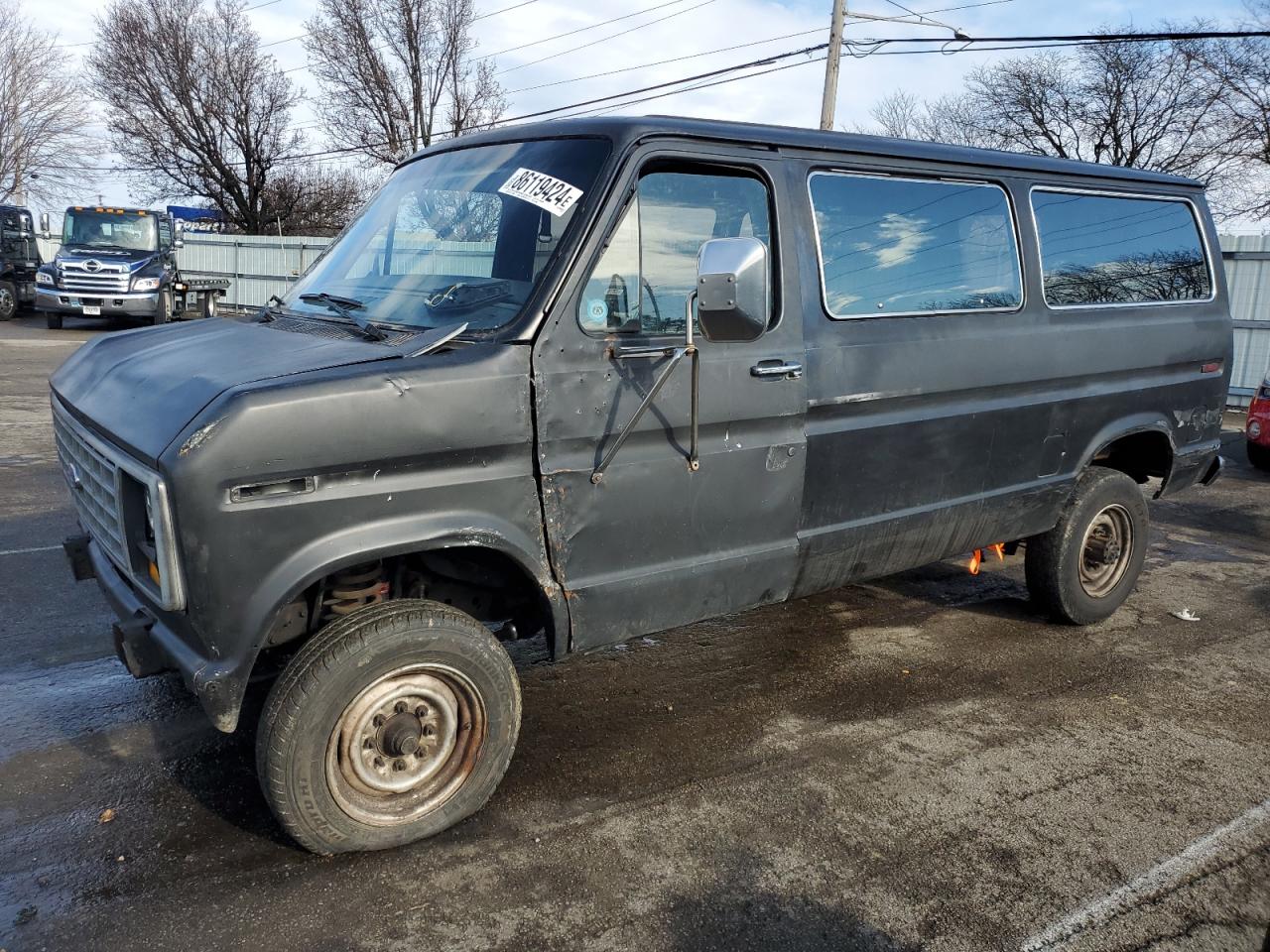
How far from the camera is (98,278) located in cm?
2009

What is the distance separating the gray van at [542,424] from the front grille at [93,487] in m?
0.02

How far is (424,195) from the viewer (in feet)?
13.2

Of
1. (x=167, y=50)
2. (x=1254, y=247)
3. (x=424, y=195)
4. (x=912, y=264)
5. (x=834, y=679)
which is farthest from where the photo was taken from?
(x=167, y=50)

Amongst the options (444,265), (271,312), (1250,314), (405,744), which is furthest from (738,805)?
(1250,314)

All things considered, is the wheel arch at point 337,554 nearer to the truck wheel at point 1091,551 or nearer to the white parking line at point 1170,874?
the white parking line at point 1170,874

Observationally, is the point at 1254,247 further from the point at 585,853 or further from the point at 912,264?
the point at 585,853

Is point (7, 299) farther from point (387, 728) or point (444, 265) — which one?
point (387, 728)

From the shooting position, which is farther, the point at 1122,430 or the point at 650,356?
the point at 1122,430

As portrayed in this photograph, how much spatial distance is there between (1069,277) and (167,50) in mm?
37838

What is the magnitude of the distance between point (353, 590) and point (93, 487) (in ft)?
3.28

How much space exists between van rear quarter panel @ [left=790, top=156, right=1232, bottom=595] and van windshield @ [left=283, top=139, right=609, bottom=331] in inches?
39.5

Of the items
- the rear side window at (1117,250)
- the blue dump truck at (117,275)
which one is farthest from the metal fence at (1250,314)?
the blue dump truck at (117,275)

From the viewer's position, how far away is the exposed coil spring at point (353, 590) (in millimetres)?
3207

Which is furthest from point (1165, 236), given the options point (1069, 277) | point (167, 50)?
point (167, 50)
